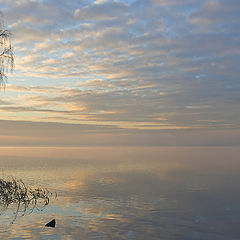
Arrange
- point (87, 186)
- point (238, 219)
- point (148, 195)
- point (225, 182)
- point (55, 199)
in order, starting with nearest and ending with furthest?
point (238, 219) → point (55, 199) → point (148, 195) → point (87, 186) → point (225, 182)

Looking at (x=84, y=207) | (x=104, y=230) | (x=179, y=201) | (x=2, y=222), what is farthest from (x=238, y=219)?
(x=2, y=222)

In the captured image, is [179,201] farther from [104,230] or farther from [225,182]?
[225,182]

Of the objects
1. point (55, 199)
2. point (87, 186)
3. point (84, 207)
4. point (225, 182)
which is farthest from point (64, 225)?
point (225, 182)

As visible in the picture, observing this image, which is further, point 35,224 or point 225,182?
point 225,182

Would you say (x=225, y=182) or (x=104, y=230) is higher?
(x=104, y=230)

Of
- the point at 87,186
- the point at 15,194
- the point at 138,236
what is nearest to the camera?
the point at 138,236

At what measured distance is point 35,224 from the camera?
24.9 meters

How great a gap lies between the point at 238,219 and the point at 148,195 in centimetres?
1388

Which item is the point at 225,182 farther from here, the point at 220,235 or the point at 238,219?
the point at 220,235

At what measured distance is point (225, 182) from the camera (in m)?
53.2

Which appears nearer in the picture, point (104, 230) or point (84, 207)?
point (104, 230)

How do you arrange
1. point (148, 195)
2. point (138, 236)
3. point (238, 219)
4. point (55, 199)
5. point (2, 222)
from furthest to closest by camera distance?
point (148, 195), point (55, 199), point (238, 219), point (2, 222), point (138, 236)

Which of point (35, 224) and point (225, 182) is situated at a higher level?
point (35, 224)

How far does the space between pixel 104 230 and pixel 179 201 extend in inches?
579
